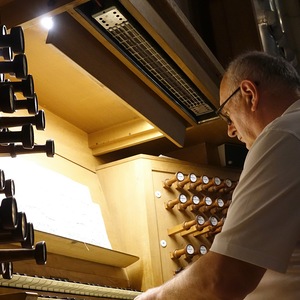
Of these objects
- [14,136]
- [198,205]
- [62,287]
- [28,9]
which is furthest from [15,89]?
[198,205]

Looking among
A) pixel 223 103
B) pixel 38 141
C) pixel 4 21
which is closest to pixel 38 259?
pixel 223 103

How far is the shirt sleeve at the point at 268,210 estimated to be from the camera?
132 cm

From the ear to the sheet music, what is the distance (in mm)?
1241

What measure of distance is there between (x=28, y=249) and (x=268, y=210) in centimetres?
73

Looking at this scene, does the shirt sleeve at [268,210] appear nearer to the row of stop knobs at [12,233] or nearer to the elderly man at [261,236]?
the elderly man at [261,236]

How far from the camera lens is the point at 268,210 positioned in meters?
1.34

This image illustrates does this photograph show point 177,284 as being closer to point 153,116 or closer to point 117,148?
point 153,116

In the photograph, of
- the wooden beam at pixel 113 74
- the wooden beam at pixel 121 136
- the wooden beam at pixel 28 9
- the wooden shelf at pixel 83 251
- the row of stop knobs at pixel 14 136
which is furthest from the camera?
the wooden beam at pixel 121 136

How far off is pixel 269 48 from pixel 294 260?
2.16 metres

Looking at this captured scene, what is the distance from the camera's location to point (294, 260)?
148 cm

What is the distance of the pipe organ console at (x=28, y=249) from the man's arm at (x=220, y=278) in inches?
19.0

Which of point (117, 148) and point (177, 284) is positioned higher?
point (117, 148)

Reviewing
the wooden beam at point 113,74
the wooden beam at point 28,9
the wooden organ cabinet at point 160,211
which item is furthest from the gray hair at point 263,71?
the wooden organ cabinet at point 160,211

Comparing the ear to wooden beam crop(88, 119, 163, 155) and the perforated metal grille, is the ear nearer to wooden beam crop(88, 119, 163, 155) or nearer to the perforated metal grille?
the perforated metal grille
